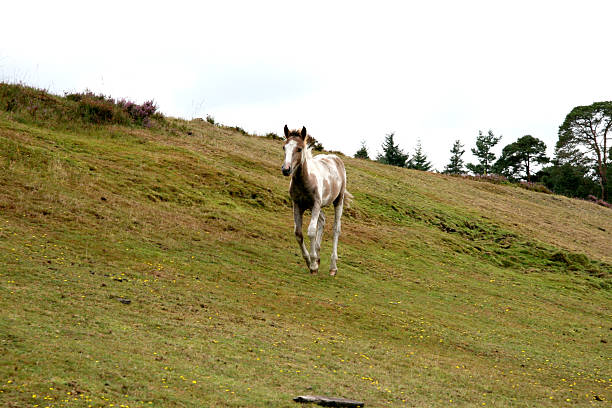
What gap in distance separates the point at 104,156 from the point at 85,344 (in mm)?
15066

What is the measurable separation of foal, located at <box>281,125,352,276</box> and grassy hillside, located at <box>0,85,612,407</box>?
0.98 meters

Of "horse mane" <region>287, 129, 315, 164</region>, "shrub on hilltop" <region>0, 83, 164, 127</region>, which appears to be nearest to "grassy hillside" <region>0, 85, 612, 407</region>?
"shrub on hilltop" <region>0, 83, 164, 127</region>

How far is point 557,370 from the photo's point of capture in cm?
1148

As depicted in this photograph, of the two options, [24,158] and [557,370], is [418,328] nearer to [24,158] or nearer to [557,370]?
[557,370]

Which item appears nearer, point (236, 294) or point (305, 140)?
point (236, 294)

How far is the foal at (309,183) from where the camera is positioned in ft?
45.3

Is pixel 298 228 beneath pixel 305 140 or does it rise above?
beneath

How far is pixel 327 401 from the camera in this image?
6934mm

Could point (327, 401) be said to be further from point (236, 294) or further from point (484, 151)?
point (484, 151)

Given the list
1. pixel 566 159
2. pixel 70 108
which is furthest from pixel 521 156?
pixel 70 108

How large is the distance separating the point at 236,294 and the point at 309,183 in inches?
157

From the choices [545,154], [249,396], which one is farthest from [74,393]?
[545,154]

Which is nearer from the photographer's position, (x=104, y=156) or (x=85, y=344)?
(x=85, y=344)

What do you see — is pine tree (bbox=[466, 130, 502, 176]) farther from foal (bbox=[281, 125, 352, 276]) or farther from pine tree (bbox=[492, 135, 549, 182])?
foal (bbox=[281, 125, 352, 276])
